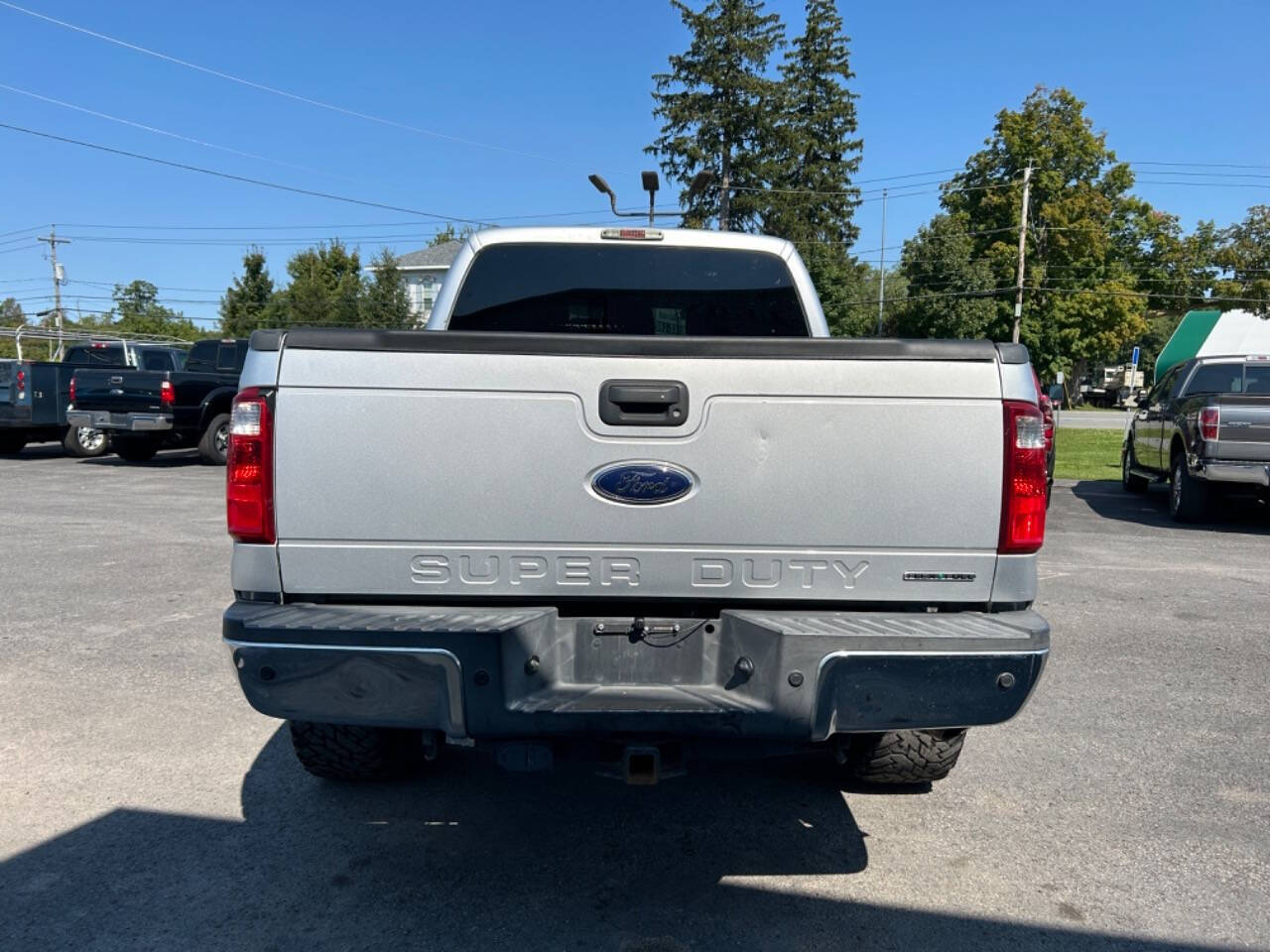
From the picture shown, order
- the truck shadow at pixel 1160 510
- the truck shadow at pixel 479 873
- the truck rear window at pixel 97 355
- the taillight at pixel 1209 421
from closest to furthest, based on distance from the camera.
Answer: the truck shadow at pixel 479 873 → the taillight at pixel 1209 421 → the truck shadow at pixel 1160 510 → the truck rear window at pixel 97 355

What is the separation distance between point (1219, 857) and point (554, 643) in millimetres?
2461

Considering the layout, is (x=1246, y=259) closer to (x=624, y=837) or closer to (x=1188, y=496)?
(x=1188, y=496)

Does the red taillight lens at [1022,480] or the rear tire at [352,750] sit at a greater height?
the red taillight lens at [1022,480]

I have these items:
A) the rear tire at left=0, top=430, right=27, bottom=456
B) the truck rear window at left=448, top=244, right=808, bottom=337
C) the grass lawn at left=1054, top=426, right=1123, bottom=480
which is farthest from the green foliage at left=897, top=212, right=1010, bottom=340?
the truck rear window at left=448, top=244, right=808, bottom=337

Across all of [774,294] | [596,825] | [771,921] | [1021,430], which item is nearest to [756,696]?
[771,921]

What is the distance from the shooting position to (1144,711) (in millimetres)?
4734

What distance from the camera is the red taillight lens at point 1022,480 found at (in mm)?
2643

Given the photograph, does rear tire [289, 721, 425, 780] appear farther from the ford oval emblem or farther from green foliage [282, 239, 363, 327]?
green foliage [282, 239, 363, 327]

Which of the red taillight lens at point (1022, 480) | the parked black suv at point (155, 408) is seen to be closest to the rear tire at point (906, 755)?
the red taillight lens at point (1022, 480)

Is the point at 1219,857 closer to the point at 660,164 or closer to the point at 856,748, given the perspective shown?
the point at 856,748

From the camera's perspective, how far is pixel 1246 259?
52812mm

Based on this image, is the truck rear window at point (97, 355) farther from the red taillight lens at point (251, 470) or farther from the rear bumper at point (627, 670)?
the rear bumper at point (627, 670)

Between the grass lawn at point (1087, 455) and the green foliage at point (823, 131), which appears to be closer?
the grass lawn at point (1087, 455)

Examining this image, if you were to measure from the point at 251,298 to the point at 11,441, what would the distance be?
36.5 m
